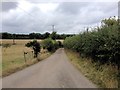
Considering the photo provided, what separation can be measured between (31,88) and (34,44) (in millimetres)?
30114

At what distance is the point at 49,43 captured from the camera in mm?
83500

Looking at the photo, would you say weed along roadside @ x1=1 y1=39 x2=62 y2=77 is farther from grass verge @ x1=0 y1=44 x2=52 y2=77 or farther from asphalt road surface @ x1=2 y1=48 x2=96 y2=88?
asphalt road surface @ x1=2 y1=48 x2=96 y2=88

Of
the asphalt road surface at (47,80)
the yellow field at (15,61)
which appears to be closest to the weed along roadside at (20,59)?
the yellow field at (15,61)


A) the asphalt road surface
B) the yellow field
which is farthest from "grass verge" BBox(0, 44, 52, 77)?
the asphalt road surface

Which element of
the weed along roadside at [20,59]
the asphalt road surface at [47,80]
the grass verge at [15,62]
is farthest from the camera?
the weed along roadside at [20,59]

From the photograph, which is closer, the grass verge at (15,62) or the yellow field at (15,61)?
the grass verge at (15,62)

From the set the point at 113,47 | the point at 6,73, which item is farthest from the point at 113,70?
the point at 6,73

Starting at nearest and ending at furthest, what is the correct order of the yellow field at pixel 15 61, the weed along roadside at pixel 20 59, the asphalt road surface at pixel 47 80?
the asphalt road surface at pixel 47 80, the yellow field at pixel 15 61, the weed along roadside at pixel 20 59

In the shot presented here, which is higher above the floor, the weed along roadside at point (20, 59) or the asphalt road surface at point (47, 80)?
the asphalt road surface at point (47, 80)

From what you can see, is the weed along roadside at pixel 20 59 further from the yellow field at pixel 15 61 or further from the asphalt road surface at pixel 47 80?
the asphalt road surface at pixel 47 80

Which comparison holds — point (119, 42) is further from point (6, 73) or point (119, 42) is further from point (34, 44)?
point (34, 44)

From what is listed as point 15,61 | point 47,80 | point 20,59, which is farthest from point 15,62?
point 47,80

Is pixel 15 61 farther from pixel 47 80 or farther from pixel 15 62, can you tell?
pixel 47 80

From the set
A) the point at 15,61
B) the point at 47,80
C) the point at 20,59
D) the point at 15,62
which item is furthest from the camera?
the point at 20,59
